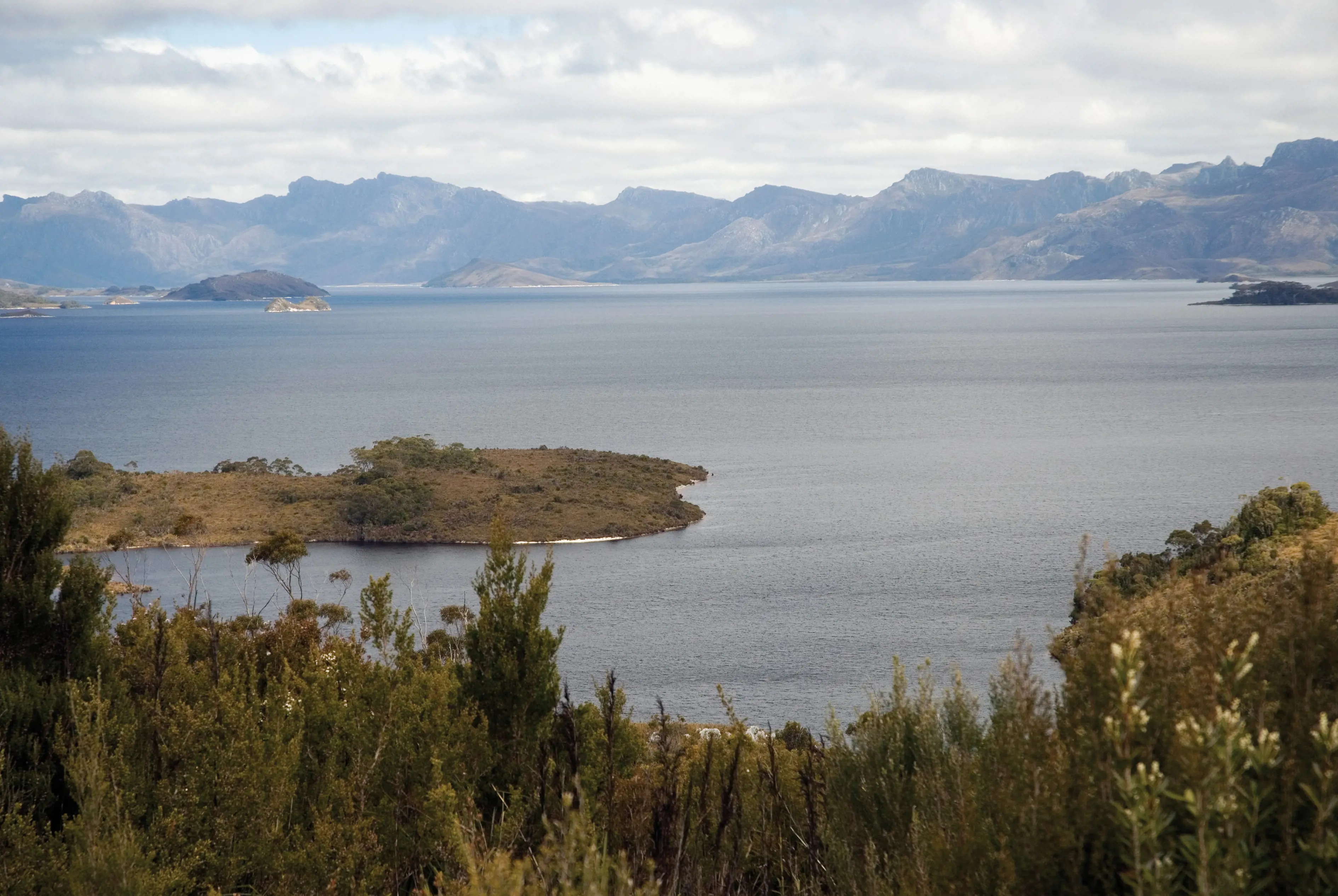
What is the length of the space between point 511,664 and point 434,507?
212 feet

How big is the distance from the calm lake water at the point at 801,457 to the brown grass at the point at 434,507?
2503 mm

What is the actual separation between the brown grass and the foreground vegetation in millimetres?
51283

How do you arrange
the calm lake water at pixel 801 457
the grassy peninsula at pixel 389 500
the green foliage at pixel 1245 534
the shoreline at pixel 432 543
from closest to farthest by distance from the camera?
the green foliage at pixel 1245 534 → the calm lake water at pixel 801 457 → the shoreline at pixel 432 543 → the grassy peninsula at pixel 389 500

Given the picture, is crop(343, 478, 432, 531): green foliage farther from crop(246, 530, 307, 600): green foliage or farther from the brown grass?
crop(246, 530, 307, 600): green foliage

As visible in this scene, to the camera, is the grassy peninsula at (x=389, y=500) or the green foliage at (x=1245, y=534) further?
the grassy peninsula at (x=389, y=500)

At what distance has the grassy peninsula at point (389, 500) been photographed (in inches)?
2948

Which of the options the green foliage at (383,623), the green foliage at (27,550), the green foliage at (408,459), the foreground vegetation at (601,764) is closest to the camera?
the foreground vegetation at (601,764)

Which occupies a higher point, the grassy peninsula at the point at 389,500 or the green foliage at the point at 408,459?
the green foliage at the point at 408,459

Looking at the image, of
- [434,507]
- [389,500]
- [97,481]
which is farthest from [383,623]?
[97,481]

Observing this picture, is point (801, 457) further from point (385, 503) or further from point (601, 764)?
point (601, 764)

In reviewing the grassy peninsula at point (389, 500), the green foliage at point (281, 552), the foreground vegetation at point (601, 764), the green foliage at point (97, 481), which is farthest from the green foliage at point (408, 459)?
the foreground vegetation at point (601, 764)

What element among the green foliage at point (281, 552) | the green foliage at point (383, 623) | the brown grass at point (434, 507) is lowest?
the brown grass at point (434, 507)

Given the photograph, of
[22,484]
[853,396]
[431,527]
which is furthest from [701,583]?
[853,396]

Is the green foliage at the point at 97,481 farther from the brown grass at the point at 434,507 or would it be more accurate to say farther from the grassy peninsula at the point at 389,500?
the brown grass at the point at 434,507
